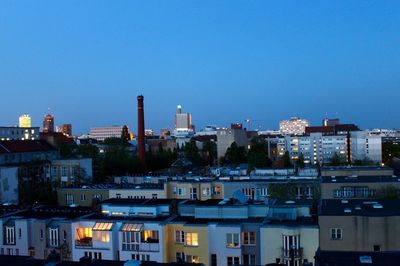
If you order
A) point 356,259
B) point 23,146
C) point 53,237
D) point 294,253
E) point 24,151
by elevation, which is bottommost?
point 53,237

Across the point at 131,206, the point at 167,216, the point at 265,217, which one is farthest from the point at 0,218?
the point at 265,217

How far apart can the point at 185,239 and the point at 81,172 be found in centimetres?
3089

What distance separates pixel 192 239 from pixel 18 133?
241 ft

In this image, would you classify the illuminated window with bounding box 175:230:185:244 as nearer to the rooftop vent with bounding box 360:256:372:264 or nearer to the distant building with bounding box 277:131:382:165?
the rooftop vent with bounding box 360:256:372:264

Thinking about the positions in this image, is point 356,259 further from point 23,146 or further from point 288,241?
point 23,146

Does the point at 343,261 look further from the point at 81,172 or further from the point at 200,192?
the point at 81,172

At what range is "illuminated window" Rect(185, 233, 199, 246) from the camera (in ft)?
91.7

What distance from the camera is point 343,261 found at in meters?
17.8

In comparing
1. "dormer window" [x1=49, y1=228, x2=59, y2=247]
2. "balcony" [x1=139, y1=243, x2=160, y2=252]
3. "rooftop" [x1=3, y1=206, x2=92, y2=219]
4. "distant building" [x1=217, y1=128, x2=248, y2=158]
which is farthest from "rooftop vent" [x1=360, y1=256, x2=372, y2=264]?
"distant building" [x1=217, y1=128, x2=248, y2=158]

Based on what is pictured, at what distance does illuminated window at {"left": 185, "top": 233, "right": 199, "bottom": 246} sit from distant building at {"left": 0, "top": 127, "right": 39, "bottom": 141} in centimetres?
6863

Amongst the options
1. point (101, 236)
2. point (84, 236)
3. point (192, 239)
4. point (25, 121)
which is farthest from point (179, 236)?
point (25, 121)

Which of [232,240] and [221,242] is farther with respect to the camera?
[221,242]

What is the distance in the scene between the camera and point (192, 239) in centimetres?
2806

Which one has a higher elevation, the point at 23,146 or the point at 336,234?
the point at 23,146
